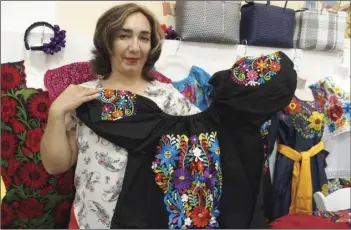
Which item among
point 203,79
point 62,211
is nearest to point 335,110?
point 203,79

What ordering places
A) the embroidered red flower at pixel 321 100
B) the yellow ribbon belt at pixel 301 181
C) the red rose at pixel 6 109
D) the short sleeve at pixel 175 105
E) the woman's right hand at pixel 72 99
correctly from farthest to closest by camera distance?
the embroidered red flower at pixel 321 100
the yellow ribbon belt at pixel 301 181
the red rose at pixel 6 109
the short sleeve at pixel 175 105
the woman's right hand at pixel 72 99

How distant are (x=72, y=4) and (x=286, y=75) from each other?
34.8 inches

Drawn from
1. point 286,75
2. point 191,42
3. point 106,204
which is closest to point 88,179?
point 106,204

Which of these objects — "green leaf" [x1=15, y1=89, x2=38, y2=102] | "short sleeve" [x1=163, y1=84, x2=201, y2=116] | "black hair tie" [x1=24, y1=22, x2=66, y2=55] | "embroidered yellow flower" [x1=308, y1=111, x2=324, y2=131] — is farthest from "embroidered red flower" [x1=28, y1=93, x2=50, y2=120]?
"embroidered yellow flower" [x1=308, y1=111, x2=324, y2=131]

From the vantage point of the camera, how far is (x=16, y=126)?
1.14 metres

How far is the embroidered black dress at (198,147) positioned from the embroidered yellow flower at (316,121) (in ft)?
1.89

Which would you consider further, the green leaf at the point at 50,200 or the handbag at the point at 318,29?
the handbag at the point at 318,29

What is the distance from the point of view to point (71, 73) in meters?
1.14

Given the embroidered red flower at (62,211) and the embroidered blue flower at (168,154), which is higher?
the embroidered blue flower at (168,154)

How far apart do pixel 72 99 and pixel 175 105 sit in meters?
0.29

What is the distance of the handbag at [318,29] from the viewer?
1.61 meters

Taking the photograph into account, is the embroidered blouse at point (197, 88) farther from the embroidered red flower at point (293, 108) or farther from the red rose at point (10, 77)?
the red rose at point (10, 77)

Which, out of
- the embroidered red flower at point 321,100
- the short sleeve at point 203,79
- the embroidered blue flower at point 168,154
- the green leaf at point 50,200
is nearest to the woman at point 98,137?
the embroidered blue flower at point 168,154

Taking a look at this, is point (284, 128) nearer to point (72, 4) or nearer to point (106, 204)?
point (106, 204)
